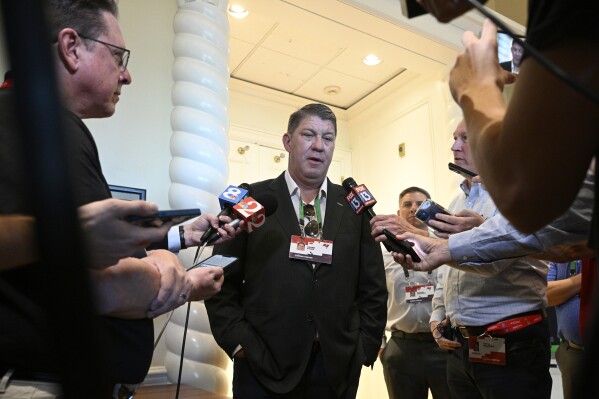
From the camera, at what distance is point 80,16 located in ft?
4.24

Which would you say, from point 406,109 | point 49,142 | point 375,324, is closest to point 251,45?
point 406,109

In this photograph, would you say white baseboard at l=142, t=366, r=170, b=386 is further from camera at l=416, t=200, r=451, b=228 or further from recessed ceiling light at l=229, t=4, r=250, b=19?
recessed ceiling light at l=229, t=4, r=250, b=19

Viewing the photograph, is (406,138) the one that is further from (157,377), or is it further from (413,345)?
(157,377)

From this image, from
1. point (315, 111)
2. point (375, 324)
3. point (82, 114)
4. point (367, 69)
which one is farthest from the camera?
point (367, 69)

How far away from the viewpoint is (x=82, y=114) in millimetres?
1341

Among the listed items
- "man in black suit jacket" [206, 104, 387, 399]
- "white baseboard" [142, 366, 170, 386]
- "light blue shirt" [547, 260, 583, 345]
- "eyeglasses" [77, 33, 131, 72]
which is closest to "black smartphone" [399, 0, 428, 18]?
"eyeglasses" [77, 33, 131, 72]

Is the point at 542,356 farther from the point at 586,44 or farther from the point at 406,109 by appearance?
the point at 406,109

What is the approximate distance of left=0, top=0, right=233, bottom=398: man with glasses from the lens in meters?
0.80

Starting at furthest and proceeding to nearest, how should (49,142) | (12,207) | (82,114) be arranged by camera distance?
(82,114) < (12,207) < (49,142)

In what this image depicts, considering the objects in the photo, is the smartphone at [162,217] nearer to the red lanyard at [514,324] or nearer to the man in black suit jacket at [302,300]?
the man in black suit jacket at [302,300]

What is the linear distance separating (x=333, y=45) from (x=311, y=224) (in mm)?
3918

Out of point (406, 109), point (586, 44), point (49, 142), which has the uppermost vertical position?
point (406, 109)

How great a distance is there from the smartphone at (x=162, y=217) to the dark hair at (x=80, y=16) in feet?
2.33

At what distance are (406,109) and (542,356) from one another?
5033 millimetres
